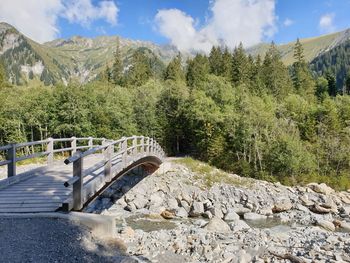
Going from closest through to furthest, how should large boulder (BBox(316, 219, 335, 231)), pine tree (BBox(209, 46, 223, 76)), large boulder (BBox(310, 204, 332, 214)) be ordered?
1. large boulder (BBox(316, 219, 335, 231))
2. large boulder (BBox(310, 204, 332, 214))
3. pine tree (BBox(209, 46, 223, 76))

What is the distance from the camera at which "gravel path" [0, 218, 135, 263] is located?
630cm

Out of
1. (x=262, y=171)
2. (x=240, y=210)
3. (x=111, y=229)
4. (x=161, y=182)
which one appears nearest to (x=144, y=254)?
(x=111, y=229)

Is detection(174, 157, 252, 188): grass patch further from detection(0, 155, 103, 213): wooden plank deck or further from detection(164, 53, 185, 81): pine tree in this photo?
detection(164, 53, 185, 81): pine tree

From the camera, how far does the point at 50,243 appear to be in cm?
684

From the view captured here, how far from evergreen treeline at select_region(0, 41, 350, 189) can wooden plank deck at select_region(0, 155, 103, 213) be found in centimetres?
2720

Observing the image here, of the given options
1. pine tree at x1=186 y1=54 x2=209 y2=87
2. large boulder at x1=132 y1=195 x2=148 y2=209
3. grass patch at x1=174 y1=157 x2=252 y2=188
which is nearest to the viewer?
large boulder at x1=132 y1=195 x2=148 y2=209

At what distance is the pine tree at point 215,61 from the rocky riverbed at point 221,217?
98.6 ft

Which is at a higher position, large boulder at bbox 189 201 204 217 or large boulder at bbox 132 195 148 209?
large boulder at bbox 132 195 148 209

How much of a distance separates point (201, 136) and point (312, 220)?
75.4ft

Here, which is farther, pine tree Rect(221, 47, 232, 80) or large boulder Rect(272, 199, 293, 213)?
pine tree Rect(221, 47, 232, 80)

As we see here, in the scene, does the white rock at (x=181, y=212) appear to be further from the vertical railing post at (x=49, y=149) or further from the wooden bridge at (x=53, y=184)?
the vertical railing post at (x=49, y=149)


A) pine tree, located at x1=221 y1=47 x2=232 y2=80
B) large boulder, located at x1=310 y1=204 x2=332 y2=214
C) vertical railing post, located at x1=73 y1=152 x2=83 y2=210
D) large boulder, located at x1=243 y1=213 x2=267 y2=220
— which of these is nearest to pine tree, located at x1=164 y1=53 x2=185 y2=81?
pine tree, located at x1=221 y1=47 x2=232 y2=80

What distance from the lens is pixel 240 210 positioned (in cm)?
2594

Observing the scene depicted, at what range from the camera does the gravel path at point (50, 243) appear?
20.7 feet
